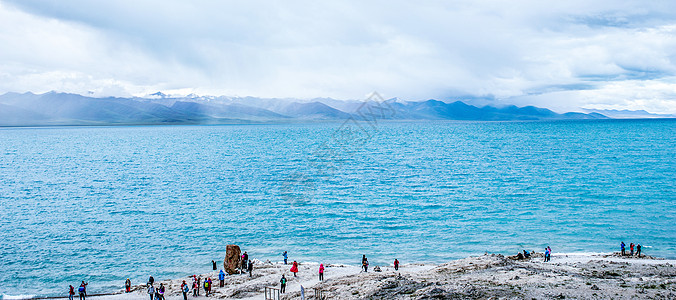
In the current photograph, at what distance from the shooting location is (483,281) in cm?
2464

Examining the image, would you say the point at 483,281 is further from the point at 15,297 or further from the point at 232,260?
the point at 15,297

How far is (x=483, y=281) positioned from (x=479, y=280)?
0.38 meters

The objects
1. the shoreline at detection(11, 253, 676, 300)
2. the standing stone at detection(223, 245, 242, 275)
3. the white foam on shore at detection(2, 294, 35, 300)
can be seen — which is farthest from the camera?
the standing stone at detection(223, 245, 242, 275)

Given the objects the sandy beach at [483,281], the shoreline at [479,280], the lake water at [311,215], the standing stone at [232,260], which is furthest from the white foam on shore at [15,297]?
the standing stone at [232,260]

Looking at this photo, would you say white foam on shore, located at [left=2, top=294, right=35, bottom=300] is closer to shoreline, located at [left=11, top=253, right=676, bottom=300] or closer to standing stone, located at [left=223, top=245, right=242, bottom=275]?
shoreline, located at [left=11, top=253, right=676, bottom=300]

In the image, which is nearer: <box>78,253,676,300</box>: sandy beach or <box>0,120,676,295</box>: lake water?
<box>78,253,676,300</box>: sandy beach

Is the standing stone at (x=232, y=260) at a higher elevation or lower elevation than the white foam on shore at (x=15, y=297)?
higher

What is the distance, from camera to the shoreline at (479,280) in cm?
2189

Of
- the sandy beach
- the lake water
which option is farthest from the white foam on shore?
the sandy beach

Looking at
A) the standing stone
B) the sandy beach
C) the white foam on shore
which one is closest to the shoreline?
the sandy beach

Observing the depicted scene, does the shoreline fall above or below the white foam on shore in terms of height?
above

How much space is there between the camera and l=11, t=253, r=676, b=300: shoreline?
21.9 m

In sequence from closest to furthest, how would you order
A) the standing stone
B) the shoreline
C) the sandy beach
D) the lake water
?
the sandy beach < the shoreline < the standing stone < the lake water

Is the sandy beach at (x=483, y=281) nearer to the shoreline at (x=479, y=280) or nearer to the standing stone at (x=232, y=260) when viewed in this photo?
the shoreline at (x=479, y=280)
